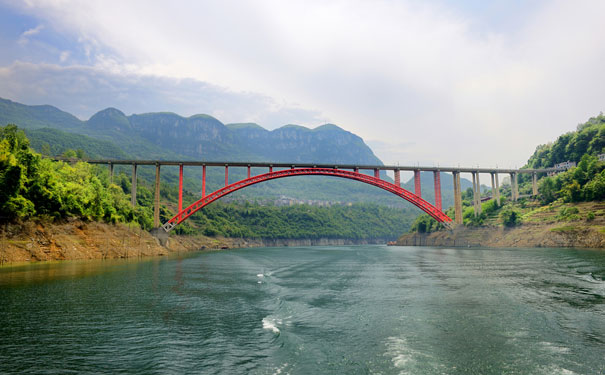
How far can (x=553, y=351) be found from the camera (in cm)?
954

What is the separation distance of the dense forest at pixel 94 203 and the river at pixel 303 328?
14678 millimetres

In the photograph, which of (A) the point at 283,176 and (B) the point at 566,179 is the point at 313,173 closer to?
(A) the point at 283,176

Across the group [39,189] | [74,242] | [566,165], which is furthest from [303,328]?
[566,165]

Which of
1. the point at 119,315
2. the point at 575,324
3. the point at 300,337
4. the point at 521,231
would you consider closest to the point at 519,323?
the point at 575,324

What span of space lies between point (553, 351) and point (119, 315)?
43.5 feet

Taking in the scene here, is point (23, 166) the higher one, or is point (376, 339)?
point (23, 166)

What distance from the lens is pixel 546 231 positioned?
2263 inches

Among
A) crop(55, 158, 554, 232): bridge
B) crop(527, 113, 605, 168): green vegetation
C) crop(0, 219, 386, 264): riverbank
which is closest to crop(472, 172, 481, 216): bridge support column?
crop(55, 158, 554, 232): bridge

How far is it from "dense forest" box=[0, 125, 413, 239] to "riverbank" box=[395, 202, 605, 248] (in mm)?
56043

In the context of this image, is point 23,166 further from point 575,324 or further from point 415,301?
point 575,324

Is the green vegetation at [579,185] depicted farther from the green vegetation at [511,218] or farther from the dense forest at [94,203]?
the dense forest at [94,203]

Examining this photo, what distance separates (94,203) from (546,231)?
61.7 meters

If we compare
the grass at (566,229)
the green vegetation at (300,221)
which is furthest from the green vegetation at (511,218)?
the green vegetation at (300,221)

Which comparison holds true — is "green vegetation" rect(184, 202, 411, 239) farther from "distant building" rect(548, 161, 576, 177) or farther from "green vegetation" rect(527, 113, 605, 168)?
"distant building" rect(548, 161, 576, 177)
